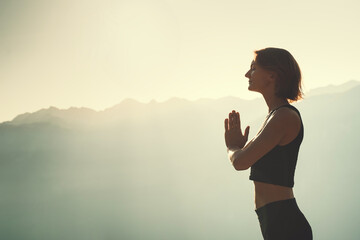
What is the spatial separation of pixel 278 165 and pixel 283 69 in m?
0.57

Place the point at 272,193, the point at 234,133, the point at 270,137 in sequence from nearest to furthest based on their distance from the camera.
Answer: the point at 270,137, the point at 272,193, the point at 234,133

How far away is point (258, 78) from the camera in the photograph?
214 centimetres

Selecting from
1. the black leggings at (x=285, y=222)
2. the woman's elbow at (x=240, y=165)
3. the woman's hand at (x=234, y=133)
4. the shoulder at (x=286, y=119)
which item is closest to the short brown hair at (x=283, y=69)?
the shoulder at (x=286, y=119)

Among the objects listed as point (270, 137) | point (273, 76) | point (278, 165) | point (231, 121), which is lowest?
point (278, 165)

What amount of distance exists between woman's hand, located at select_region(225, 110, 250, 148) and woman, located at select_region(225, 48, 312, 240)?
10 centimetres

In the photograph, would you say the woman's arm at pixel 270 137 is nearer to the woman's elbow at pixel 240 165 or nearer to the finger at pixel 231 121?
the woman's elbow at pixel 240 165

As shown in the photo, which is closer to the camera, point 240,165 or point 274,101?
point 240,165

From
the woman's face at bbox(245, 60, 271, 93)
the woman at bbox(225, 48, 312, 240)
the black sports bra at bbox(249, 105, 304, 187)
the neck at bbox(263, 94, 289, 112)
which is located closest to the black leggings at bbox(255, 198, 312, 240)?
the woman at bbox(225, 48, 312, 240)

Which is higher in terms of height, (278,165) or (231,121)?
(231,121)

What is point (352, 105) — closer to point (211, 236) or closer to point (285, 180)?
point (211, 236)

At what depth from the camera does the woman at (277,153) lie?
6.14 feet

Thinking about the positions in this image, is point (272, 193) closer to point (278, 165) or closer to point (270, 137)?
point (278, 165)

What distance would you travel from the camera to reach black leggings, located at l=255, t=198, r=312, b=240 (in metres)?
1.91

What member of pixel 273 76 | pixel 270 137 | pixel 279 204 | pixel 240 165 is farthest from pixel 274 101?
pixel 279 204
